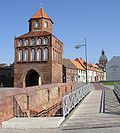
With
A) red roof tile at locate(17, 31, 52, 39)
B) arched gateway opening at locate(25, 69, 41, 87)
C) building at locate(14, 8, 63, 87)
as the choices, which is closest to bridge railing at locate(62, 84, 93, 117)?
building at locate(14, 8, 63, 87)

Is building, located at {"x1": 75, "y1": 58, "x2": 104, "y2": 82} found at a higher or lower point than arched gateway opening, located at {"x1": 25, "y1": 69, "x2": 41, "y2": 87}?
higher

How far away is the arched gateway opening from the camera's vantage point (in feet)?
182

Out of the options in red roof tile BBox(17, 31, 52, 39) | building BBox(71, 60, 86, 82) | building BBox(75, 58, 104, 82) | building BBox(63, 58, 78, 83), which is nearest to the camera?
red roof tile BBox(17, 31, 52, 39)

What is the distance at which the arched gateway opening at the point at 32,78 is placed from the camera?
55.4 m

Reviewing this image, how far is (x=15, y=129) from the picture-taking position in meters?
10.4

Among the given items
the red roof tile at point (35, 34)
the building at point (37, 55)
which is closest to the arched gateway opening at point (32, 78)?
the building at point (37, 55)

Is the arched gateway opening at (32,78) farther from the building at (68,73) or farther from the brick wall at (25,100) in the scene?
the brick wall at (25,100)

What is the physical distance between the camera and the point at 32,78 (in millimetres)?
57250

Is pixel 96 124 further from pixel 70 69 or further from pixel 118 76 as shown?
pixel 118 76

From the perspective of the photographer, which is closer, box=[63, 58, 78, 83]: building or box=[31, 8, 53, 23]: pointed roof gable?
box=[31, 8, 53, 23]: pointed roof gable

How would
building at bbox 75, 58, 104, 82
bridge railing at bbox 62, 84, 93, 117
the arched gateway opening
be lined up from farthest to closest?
building at bbox 75, 58, 104, 82 < the arched gateway opening < bridge railing at bbox 62, 84, 93, 117

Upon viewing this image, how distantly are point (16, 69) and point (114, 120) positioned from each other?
44.6 m

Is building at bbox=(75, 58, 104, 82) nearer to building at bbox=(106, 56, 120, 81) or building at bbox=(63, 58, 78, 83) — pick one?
building at bbox=(106, 56, 120, 81)

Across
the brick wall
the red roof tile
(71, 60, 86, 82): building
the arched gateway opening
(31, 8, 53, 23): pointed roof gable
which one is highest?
(31, 8, 53, 23): pointed roof gable
